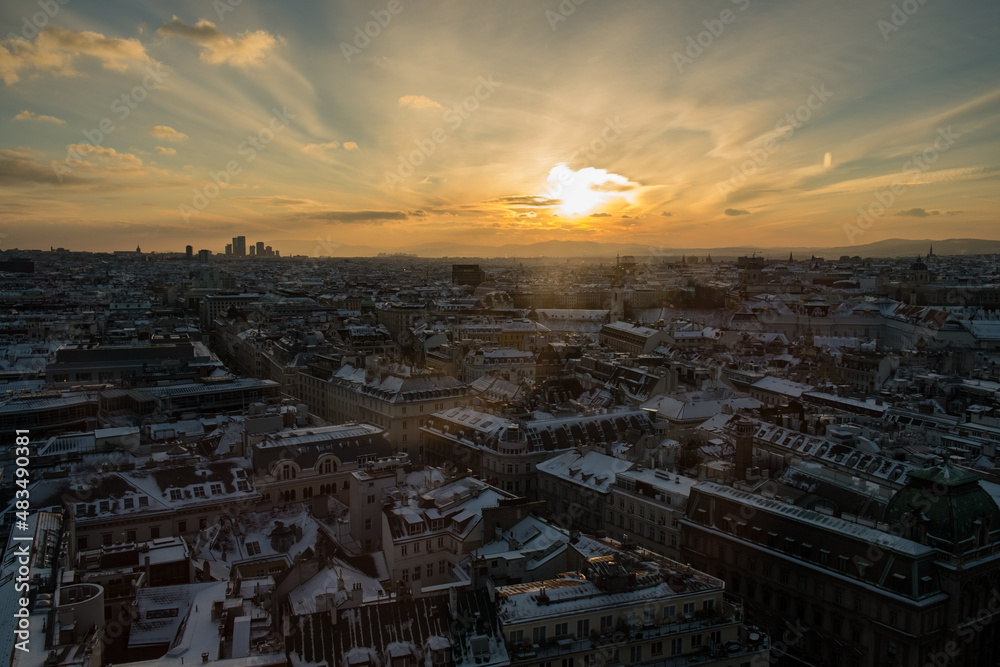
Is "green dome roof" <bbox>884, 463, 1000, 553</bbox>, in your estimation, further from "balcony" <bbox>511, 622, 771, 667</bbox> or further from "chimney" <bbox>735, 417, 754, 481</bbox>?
"chimney" <bbox>735, 417, 754, 481</bbox>

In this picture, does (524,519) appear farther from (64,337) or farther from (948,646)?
(64,337)

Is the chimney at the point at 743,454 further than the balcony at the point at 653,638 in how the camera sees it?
Yes

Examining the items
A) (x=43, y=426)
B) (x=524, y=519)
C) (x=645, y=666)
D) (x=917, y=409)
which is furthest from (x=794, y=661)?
(x=43, y=426)

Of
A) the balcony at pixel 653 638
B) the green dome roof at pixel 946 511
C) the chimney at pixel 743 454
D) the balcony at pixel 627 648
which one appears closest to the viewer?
the balcony at pixel 627 648

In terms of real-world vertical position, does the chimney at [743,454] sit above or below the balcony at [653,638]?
above

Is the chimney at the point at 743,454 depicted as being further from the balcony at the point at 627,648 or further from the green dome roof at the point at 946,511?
the balcony at the point at 627,648

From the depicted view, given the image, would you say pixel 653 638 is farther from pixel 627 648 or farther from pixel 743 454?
Answer: pixel 743 454

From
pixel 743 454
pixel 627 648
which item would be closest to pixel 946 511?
pixel 743 454

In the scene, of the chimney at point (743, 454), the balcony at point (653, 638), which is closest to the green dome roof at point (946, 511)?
the balcony at point (653, 638)
